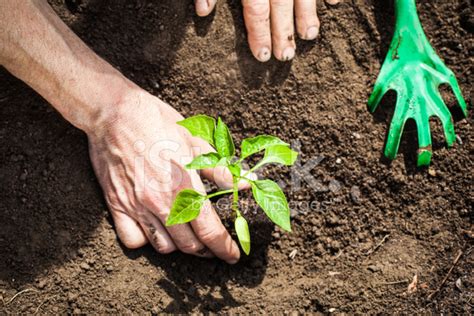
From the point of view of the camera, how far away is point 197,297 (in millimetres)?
1604

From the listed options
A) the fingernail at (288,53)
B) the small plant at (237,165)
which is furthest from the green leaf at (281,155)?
the fingernail at (288,53)

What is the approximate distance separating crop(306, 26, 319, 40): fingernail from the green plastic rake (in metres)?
0.26

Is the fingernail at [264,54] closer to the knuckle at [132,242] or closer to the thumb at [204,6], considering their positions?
the thumb at [204,6]

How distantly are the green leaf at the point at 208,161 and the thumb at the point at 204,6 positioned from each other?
551mm

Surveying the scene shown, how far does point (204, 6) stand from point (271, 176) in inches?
23.8

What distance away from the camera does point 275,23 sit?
171 centimetres

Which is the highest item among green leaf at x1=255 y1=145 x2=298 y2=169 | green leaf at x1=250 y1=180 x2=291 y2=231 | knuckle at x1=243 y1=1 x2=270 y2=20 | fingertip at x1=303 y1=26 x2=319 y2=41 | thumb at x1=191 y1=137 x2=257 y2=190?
knuckle at x1=243 y1=1 x2=270 y2=20

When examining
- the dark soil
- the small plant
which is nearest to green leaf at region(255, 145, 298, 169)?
the small plant

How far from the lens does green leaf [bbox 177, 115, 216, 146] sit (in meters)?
1.41

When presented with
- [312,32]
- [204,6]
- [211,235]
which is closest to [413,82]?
[312,32]

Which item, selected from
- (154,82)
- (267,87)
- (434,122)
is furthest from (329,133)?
(154,82)

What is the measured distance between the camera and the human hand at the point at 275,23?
1688 millimetres

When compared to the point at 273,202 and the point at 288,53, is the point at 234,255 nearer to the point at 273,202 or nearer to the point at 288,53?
the point at 273,202

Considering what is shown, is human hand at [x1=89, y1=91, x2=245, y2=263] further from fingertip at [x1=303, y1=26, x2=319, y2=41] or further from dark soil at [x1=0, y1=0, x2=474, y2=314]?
fingertip at [x1=303, y1=26, x2=319, y2=41]
